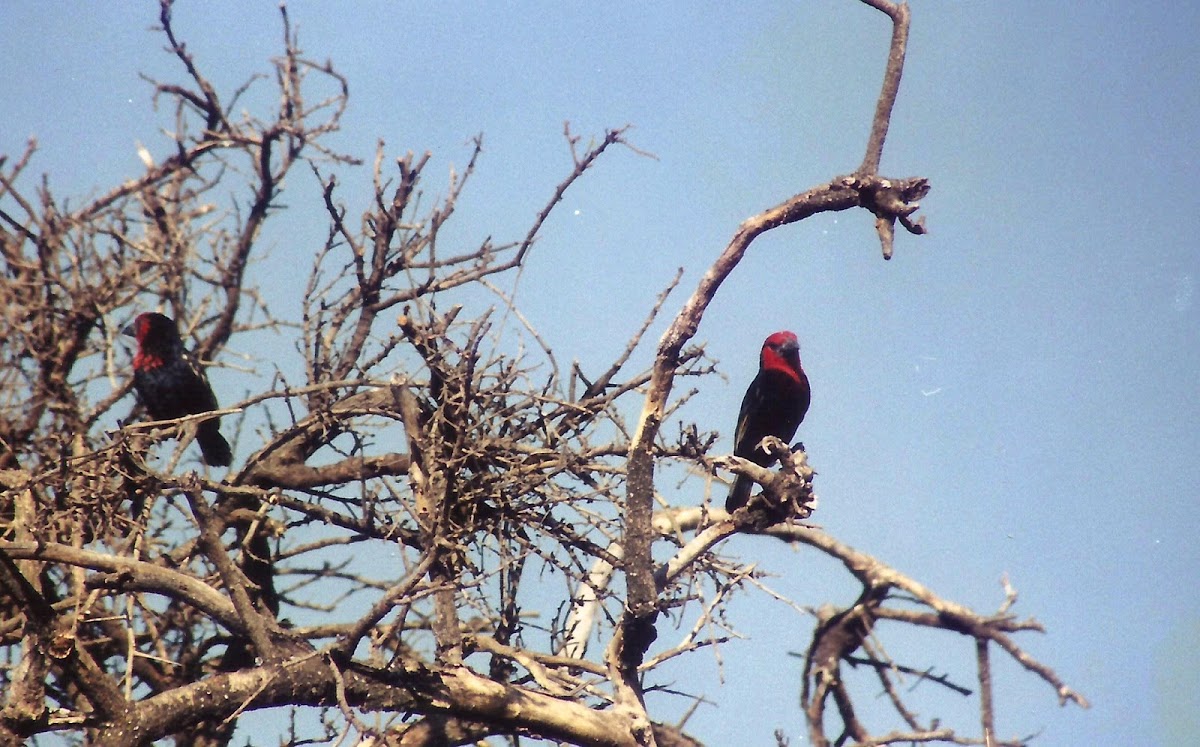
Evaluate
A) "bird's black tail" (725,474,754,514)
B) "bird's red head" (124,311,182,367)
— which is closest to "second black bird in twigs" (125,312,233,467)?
"bird's red head" (124,311,182,367)

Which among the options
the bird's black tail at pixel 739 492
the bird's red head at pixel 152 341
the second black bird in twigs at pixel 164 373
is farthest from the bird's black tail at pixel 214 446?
the bird's black tail at pixel 739 492

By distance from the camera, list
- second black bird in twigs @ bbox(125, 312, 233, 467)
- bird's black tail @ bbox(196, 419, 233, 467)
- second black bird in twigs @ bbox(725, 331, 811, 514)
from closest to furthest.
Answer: second black bird in twigs @ bbox(725, 331, 811, 514) → second black bird in twigs @ bbox(125, 312, 233, 467) → bird's black tail @ bbox(196, 419, 233, 467)

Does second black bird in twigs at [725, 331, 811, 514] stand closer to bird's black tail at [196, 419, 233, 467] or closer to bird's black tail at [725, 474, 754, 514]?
bird's black tail at [725, 474, 754, 514]

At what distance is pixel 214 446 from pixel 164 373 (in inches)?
18.3

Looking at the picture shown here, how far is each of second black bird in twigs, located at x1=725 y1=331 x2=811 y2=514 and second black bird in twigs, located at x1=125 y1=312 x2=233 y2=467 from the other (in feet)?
8.35

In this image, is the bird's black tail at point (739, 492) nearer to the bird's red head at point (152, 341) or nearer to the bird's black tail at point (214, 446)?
the bird's black tail at point (214, 446)

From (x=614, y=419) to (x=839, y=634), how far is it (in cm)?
274

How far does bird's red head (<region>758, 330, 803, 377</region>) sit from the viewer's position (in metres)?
4.92

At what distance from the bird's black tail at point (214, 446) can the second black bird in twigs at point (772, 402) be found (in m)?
2.54

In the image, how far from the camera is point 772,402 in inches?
193

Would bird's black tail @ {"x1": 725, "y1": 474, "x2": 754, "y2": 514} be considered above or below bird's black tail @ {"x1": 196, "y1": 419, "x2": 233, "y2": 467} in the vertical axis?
above

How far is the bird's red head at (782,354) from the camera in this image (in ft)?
16.1

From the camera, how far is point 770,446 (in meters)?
3.62

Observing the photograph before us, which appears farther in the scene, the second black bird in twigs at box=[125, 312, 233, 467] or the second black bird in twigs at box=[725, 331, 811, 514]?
the second black bird in twigs at box=[125, 312, 233, 467]
